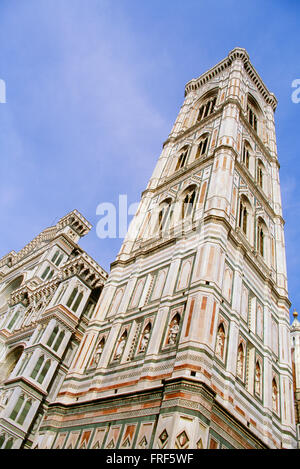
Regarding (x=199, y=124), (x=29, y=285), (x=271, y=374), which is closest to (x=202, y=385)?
(x=271, y=374)

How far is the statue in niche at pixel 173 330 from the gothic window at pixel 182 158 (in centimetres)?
1226

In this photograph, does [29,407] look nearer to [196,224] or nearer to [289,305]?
[196,224]

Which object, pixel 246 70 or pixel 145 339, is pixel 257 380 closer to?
pixel 145 339

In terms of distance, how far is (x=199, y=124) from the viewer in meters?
25.3

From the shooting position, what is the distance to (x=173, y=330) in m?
12.1

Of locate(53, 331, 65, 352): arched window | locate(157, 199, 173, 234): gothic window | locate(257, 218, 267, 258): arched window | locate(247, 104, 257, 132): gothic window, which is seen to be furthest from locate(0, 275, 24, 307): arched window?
locate(247, 104, 257, 132): gothic window

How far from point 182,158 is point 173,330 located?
1393 centimetres

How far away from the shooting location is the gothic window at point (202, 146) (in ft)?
73.6

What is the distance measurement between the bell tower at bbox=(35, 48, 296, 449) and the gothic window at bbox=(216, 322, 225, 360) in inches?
2.1

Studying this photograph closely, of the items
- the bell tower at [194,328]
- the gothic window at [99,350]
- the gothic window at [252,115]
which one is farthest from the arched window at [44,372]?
the gothic window at [252,115]

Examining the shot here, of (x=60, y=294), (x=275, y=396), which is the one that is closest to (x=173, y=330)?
(x=275, y=396)
